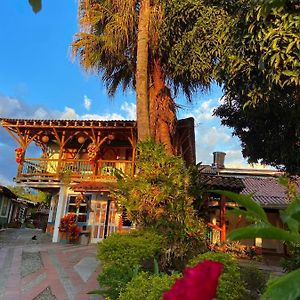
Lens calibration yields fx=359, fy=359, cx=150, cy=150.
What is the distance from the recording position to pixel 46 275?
838 cm

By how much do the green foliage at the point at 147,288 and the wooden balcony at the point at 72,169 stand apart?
12.2 metres

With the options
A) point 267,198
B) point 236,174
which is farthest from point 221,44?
point 236,174

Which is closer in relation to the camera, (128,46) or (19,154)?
(128,46)

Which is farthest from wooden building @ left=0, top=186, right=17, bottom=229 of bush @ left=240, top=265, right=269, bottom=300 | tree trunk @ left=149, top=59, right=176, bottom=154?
bush @ left=240, top=265, right=269, bottom=300

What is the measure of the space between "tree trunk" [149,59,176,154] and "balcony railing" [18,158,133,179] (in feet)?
23.2

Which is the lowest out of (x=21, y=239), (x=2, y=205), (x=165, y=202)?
(x=21, y=239)

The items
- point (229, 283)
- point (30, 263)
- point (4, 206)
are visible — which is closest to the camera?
point (229, 283)

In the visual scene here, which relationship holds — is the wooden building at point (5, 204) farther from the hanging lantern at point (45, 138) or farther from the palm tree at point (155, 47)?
the palm tree at point (155, 47)

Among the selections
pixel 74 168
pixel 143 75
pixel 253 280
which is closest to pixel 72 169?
pixel 74 168

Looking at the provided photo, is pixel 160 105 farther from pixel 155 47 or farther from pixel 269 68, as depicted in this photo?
pixel 269 68

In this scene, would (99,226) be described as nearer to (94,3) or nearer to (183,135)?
(183,135)

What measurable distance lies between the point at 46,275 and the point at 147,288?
454 centimetres

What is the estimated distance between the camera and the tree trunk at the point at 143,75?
8180 millimetres

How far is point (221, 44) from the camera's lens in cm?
726
